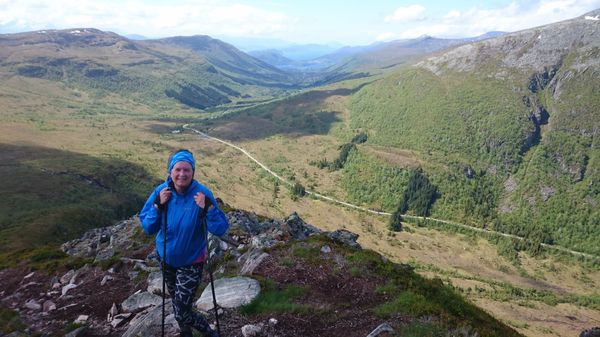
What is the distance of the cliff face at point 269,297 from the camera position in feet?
45.0

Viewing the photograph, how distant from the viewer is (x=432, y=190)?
129 m

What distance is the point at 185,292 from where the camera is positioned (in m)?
10.4

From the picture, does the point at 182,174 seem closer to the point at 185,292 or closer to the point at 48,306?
the point at 185,292

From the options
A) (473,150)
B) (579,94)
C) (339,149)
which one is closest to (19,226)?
(339,149)

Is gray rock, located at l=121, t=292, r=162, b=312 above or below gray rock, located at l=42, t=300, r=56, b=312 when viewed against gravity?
above

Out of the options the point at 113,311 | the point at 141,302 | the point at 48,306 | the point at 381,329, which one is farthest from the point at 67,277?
the point at 381,329

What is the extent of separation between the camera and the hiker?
938cm

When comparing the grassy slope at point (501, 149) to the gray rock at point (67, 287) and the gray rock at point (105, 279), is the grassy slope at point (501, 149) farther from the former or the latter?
the gray rock at point (67, 287)

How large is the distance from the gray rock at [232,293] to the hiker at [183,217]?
16.1 feet

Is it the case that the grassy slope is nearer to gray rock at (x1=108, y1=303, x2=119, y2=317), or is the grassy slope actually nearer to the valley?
the valley

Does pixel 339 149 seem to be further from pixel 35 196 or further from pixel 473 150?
pixel 35 196

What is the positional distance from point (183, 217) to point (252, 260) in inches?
507

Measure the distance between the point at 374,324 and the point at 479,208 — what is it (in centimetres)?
12071

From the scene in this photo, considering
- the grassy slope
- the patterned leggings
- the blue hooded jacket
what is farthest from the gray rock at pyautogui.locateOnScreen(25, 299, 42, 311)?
the grassy slope
